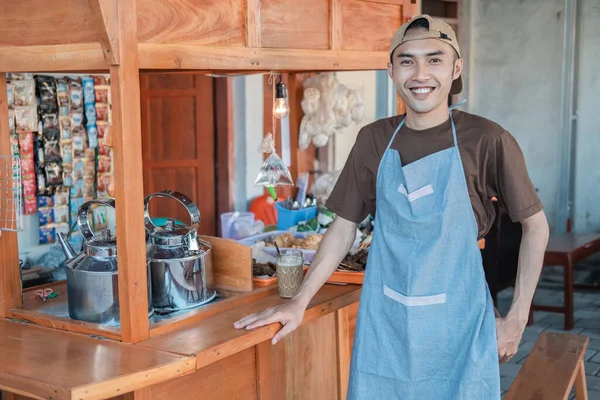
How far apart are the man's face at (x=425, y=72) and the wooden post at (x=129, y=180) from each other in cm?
94

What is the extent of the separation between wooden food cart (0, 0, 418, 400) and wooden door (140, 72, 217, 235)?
3016 millimetres

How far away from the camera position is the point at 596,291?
7680 millimetres

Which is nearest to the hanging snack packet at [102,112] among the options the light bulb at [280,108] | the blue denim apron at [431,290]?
the light bulb at [280,108]

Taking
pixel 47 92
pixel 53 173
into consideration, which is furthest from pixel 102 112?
pixel 53 173

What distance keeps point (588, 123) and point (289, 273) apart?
597cm

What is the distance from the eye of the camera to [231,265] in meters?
3.33

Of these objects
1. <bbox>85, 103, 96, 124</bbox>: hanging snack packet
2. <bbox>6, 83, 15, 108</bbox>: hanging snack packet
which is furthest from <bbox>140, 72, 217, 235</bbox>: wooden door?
<bbox>6, 83, 15, 108</bbox>: hanging snack packet

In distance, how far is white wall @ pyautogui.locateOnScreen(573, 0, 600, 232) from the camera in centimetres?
805

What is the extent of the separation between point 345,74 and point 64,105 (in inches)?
147

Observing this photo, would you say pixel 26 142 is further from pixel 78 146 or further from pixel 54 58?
pixel 54 58

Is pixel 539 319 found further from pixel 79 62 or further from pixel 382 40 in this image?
pixel 79 62

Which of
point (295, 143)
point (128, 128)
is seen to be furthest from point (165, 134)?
point (128, 128)

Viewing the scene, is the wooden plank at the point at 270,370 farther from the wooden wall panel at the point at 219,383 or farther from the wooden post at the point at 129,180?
the wooden post at the point at 129,180

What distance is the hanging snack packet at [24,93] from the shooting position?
4.77 metres
